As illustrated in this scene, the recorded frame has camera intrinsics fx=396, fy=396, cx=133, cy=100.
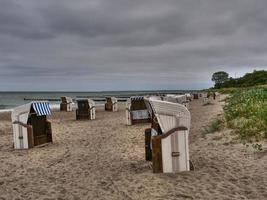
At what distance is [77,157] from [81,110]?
509 inches

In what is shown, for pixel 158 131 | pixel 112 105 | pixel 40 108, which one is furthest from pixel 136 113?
pixel 112 105

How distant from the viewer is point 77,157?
9.60 meters

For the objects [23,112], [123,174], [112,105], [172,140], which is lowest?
[123,174]

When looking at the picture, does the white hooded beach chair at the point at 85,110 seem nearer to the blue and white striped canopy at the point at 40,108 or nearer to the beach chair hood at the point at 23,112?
the blue and white striped canopy at the point at 40,108

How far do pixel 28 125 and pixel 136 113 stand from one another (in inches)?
299

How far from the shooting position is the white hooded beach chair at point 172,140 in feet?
23.2

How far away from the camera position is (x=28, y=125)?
37.0ft

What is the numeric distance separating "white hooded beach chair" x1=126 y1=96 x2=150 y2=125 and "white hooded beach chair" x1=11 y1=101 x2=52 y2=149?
21.2 ft

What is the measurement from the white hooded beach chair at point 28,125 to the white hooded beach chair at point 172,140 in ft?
17.3

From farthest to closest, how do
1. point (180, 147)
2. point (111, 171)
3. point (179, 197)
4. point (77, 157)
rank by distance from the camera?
point (77, 157)
point (111, 171)
point (180, 147)
point (179, 197)

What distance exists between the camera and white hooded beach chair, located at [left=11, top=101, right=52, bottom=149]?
36.8 feet

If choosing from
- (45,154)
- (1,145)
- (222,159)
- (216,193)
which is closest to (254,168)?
(222,159)

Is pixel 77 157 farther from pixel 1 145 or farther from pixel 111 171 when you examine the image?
pixel 1 145

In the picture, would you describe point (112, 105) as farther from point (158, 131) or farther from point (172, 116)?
point (172, 116)
